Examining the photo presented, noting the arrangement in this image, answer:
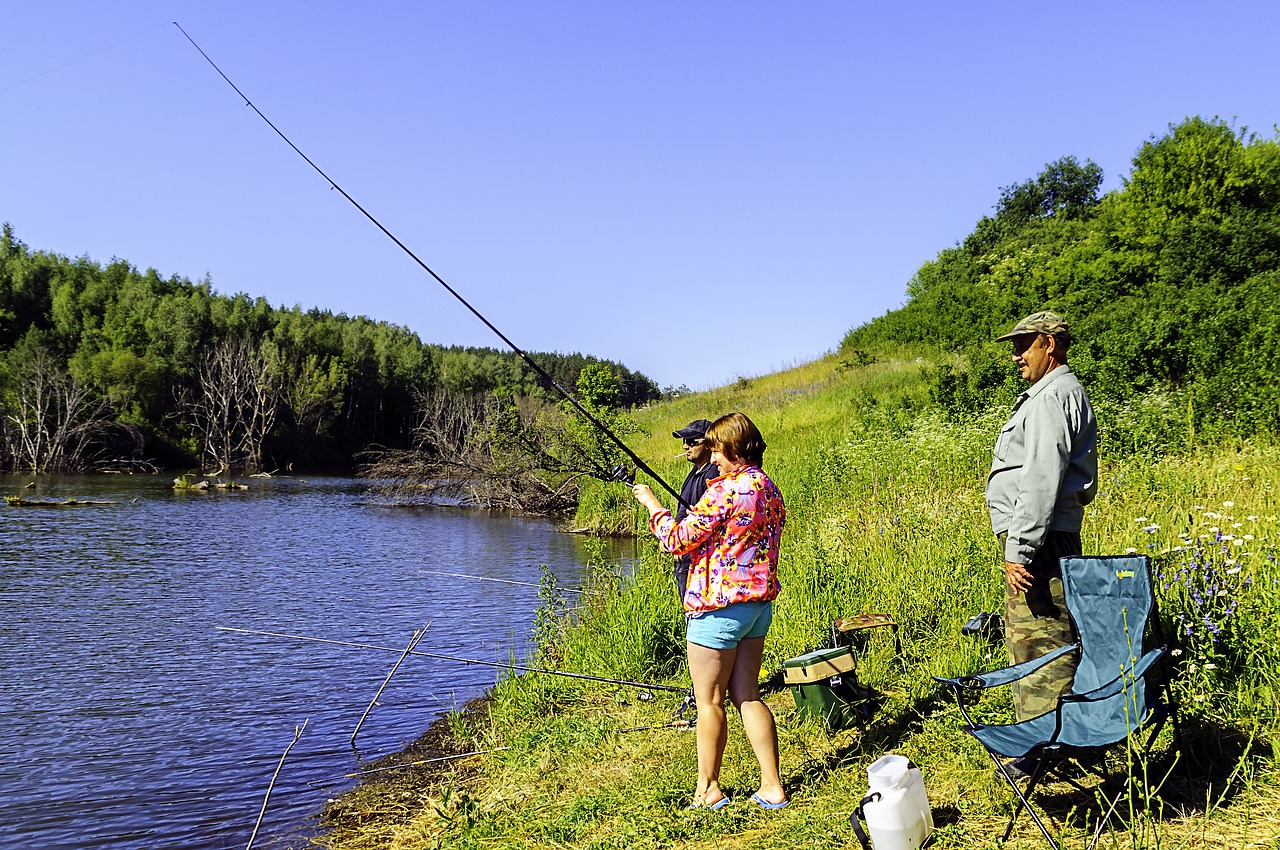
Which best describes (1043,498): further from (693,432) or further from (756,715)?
(693,432)

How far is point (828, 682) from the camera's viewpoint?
4785 mm

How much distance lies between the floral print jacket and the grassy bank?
1005 mm

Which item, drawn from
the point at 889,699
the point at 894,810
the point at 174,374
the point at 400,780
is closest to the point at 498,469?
the point at 400,780

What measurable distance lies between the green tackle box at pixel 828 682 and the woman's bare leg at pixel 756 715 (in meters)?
0.87

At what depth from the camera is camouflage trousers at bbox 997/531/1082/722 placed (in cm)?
388

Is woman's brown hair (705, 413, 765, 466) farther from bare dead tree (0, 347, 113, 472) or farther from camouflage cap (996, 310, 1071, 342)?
bare dead tree (0, 347, 113, 472)

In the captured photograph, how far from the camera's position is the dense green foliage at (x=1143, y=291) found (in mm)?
9125

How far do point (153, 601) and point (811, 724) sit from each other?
36.4 ft

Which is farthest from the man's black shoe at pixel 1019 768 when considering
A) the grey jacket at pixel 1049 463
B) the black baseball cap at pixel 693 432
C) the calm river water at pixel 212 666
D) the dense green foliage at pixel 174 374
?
the dense green foliage at pixel 174 374

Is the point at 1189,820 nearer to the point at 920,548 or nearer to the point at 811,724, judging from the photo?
the point at 811,724

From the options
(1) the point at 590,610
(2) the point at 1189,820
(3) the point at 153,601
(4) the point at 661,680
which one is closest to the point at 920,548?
(4) the point at 661,680

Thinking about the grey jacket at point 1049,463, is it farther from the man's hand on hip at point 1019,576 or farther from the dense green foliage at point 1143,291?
the dense green foliage at point 1143,291

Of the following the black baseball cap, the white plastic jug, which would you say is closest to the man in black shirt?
the black baseball cap

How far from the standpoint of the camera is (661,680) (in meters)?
6.70
